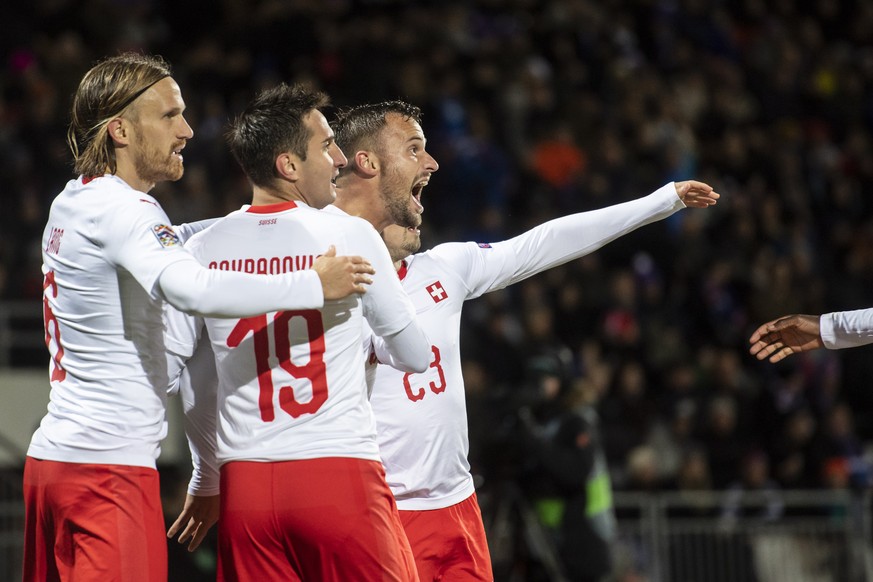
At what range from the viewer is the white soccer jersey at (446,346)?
14.5 feet

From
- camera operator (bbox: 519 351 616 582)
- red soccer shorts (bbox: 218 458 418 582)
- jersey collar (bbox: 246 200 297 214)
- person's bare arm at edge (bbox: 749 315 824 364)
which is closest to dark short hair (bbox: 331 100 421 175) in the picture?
jersey collar (bbox: 246 200 297 214)

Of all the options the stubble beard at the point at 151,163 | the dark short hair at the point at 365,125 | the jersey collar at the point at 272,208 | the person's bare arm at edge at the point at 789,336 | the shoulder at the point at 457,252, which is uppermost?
the dark short hair at the point at 365,125

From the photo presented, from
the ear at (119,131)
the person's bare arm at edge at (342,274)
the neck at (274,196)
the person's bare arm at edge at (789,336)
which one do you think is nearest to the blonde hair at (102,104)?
the ear at (119,131)

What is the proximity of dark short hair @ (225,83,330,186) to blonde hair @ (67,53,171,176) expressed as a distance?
1.03 ft

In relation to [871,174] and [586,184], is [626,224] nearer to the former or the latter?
[586,184]

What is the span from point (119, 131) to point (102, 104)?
0.29 feet

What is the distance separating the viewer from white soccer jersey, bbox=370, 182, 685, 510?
14.5 ft

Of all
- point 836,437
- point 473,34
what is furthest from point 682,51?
point 836,437

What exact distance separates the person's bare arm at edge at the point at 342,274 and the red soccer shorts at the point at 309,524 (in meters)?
0.44

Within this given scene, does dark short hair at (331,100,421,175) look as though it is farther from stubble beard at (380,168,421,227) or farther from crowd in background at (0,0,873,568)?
crowd in background at (0,0,873,568)

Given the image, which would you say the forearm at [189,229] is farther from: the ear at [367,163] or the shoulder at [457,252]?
the shoulder at [457,252]

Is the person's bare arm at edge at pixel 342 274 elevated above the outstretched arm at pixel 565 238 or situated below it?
below

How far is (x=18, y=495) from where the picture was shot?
9.09m

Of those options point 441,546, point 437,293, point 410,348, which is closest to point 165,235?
point 410,348
